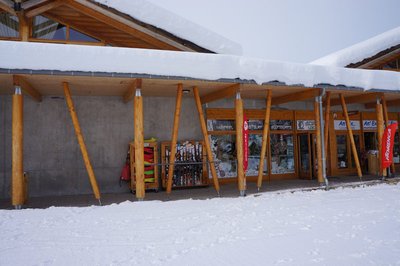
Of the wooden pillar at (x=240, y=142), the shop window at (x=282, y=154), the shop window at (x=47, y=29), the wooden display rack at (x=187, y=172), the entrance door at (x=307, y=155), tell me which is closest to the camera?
the wooden pillar at (x=240, y=142)

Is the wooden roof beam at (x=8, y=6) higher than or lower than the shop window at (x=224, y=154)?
higher

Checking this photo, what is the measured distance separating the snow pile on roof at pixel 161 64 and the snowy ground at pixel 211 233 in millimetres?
3130

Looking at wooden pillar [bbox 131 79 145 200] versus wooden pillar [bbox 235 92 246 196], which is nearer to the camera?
wooden pillar [bbox 131 79 145 200]

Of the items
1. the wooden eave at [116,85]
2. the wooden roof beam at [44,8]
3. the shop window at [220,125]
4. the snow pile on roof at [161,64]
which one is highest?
the wooden roof beam at [44,8]

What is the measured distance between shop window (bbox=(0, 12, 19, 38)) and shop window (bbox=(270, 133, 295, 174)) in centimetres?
947

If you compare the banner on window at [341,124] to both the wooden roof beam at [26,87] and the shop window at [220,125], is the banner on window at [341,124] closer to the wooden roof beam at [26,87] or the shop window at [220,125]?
the shop window at [220,125]

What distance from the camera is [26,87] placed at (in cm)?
842

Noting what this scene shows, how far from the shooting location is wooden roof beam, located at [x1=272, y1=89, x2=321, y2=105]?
10312mm

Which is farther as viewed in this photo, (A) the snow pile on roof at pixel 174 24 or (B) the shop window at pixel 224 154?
(B) the shop window at pixel 224 154

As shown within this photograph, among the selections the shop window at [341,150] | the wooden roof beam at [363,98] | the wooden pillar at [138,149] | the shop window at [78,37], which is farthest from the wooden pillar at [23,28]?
the shop window at [341,150]

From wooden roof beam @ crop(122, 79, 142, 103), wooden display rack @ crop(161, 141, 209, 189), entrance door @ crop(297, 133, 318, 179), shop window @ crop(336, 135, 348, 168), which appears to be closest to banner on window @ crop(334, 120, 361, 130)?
shop window @ crop(336, 135, 348, 168)

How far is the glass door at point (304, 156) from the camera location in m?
13.1

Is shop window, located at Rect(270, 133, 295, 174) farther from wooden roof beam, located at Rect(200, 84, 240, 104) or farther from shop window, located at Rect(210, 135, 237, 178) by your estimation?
wooden roof beam, located at Rect(200, 84, 240, 104)

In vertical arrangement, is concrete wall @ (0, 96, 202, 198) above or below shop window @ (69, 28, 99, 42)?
below
